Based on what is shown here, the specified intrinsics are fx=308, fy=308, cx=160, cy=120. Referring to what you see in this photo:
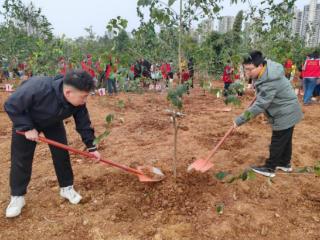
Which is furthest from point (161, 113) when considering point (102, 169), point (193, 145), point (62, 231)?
point (62, 231)

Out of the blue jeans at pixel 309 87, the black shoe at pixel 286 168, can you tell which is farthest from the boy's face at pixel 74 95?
the blue jeans at pixel 309 87

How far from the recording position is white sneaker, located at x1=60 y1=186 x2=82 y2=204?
3152mm

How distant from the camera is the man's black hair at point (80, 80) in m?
2.42

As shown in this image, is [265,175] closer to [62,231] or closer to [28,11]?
[62,231]

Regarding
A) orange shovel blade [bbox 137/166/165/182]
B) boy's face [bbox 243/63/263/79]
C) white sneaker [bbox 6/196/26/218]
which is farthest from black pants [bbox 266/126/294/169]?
white sneaker [bbox 6/196/26/218]

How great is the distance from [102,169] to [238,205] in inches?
68.2

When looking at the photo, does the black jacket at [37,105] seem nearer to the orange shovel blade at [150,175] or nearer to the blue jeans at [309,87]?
the orange shovel blade at [150,175]

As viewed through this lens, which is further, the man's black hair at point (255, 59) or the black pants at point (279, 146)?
the black pants at point (279, 146)

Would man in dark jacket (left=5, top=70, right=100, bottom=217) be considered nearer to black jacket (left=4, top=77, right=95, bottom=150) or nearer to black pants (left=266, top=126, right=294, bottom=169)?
black jacket (left=4, top=77, right=95, bottom=150)

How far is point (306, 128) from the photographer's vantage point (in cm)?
587

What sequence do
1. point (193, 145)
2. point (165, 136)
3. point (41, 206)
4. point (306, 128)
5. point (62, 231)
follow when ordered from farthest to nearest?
point (306, 128) < point (165, 136) < point (193, 145) < point (41, 206) < point (62, 231)

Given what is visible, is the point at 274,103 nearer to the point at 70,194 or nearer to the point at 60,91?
the point at 60,91

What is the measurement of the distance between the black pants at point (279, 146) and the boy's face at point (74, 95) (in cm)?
233

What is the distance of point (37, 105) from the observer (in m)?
2.60
